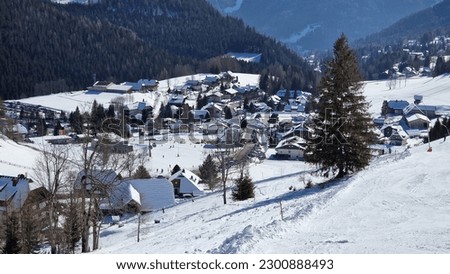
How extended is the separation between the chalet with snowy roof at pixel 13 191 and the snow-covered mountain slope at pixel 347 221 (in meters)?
7.87

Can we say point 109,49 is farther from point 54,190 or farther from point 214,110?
point 54,190

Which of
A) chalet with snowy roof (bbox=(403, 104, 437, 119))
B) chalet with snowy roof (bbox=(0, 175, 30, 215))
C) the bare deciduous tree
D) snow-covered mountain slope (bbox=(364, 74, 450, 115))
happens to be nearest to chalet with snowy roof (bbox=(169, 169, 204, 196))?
chalet with snowy roof (bbox=(0, 175, 30, 215))

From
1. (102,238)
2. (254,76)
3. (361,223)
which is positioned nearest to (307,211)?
(361,223)

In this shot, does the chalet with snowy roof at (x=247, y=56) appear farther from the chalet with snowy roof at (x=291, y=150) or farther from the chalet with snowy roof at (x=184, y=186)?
the chalet with snowy roof at (x=184, y=186)

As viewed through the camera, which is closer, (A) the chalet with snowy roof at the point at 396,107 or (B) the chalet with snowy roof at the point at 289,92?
(A) the chalet with snowy roof at the point at 396,107

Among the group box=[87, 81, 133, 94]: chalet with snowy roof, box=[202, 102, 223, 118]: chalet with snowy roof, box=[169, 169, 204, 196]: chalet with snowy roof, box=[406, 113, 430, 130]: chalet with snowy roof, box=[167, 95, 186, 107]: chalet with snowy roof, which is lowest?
box=[169, 169, 204, 196]: chalet with snowy roof

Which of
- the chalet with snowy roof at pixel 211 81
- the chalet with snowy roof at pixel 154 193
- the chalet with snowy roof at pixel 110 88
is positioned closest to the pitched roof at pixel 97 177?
the chalet with snowy roof at pixel 154 193

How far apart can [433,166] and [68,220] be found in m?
11.0

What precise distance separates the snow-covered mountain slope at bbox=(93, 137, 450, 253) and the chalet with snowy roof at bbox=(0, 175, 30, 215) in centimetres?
787

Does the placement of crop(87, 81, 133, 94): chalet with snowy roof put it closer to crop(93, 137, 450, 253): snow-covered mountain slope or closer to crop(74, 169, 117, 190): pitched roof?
crop(74, 169, 117, 190): pitched roof

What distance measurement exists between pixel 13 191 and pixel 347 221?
1875 centimetres

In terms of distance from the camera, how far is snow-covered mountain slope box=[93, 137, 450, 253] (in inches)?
325

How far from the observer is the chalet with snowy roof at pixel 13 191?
2255cm
